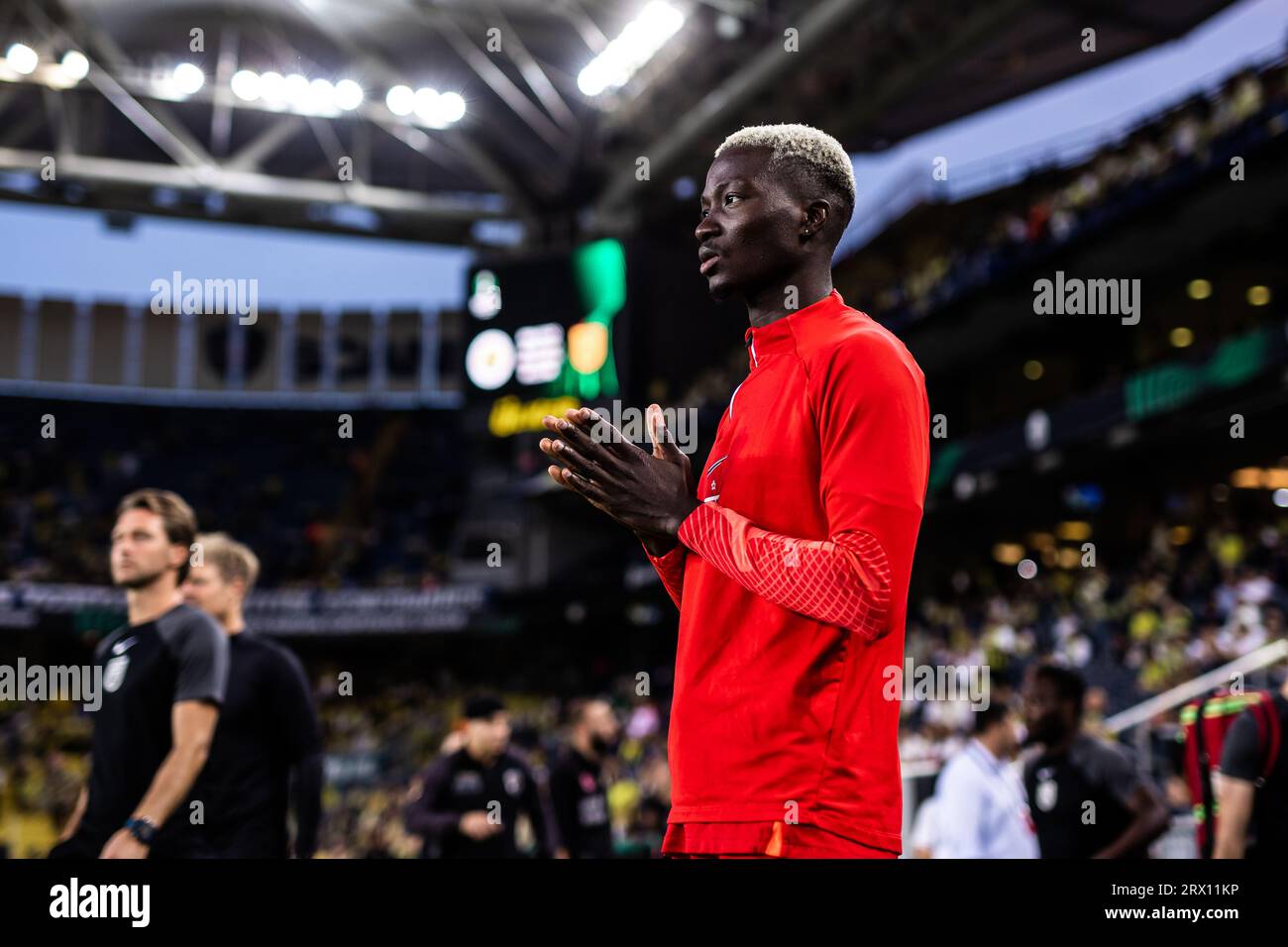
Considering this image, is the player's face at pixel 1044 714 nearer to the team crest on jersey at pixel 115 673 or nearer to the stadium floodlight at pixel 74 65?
the team crest on jersey at pixel 115 673

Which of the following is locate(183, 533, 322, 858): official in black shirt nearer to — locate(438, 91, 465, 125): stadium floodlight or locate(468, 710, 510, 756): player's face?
locate(468, 710, 510, 756): player's face

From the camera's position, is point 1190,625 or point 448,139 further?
point 448,139

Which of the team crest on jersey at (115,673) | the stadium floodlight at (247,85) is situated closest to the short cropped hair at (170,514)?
the team crest on jersey at (115,673)

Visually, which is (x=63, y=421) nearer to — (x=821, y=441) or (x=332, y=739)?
(x=332, y=739)

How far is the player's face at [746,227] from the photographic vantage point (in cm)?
223

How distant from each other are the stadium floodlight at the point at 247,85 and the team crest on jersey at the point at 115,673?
2105 cm

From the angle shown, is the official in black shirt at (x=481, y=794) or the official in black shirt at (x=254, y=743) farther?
the official in black shirt at (x=481, y=794)

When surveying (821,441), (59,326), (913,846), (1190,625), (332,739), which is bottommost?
(332,739)

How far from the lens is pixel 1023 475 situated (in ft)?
65.8

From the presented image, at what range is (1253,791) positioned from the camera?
168 inches

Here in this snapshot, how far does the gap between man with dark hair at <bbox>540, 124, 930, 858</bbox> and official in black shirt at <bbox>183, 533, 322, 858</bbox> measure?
294 centimetres

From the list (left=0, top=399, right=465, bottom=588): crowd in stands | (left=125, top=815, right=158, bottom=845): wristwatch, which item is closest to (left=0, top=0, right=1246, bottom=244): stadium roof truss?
(left=0, top=399, right=465, bottom=588): crowd in stands

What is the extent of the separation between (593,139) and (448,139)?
2.77m

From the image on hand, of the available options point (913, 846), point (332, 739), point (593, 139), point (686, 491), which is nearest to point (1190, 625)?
point (913, 846)
